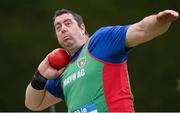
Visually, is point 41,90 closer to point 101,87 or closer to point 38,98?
point 38,98

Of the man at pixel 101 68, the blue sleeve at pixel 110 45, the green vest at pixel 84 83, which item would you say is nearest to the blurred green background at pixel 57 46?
the man at pixel 101 68

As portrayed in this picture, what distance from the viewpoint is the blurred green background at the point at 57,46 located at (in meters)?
9.21

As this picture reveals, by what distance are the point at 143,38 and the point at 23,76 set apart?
5.45m

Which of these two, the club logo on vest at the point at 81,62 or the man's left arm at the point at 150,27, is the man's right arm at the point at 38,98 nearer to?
the club logo on vest at the point at 81,62

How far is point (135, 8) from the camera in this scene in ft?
30.0

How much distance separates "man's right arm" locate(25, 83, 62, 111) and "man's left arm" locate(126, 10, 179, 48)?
931 mm

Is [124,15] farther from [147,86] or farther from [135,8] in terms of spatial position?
[147,86]

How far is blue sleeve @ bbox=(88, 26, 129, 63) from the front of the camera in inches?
172

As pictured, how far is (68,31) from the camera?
4.81 meters

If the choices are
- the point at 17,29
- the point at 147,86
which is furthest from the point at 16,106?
the point at 147,86

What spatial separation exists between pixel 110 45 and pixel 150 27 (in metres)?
0.39

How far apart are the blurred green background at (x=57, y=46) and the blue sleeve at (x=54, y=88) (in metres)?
4.16

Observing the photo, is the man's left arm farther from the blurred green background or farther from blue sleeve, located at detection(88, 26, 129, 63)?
the blurred green background

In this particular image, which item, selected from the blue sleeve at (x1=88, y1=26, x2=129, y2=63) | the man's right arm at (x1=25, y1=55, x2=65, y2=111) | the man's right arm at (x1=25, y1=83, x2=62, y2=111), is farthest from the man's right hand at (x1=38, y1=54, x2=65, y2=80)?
the blue sleeve at (x1=88, y1=26, x2=129, y2=63)
